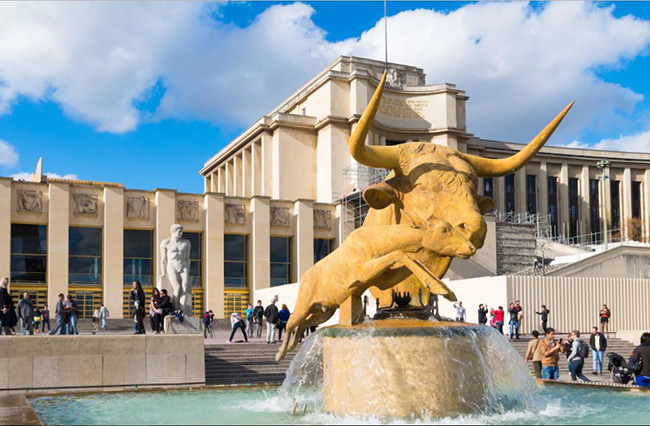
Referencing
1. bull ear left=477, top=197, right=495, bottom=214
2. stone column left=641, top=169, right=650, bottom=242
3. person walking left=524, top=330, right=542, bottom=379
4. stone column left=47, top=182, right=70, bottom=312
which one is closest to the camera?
bull ear left=477, top=197, right=495, bottom=214

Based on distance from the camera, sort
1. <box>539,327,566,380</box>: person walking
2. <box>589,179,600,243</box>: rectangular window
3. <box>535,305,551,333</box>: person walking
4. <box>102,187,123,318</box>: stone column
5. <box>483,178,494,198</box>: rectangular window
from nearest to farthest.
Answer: <box>539,327,566,380</box>: person walking, <box>535,305,551,333</box>: person walking, <box>102,187,123,318</box>: stone column, <box>483,178,494,198</box>: rectangular window, <box>589,179,600,243</box>: rectangular window

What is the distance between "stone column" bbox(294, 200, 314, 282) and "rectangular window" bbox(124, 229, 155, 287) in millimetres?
9243

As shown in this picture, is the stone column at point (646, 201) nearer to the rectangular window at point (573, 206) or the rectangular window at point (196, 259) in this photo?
the rectangular window at point (573, 206)

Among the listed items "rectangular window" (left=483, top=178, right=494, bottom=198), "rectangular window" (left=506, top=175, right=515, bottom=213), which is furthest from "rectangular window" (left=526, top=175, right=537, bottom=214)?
"rectangular window" (left=483, top=178, right=494, bottom=198)

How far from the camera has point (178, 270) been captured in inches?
942

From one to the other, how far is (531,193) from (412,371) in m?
72.0

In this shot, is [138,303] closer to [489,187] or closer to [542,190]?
[489,187]

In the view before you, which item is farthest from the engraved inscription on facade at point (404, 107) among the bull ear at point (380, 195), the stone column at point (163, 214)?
the bull ear at point (380, 195)

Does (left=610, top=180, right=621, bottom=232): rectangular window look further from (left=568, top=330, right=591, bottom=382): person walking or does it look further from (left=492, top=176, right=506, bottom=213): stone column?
(left=568, top=330, right=591, bottom=382): person walking

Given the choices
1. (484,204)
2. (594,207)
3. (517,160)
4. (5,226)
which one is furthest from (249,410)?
(594,207)

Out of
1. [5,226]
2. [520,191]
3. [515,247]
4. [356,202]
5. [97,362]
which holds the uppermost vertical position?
[520,191]

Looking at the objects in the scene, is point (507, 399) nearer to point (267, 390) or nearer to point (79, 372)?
point (267, 390)

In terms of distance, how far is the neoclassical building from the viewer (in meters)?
43.7

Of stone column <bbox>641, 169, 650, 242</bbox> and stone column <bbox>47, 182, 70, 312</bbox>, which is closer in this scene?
stone column <bbox>47, 182, 70, 312</bbox>
